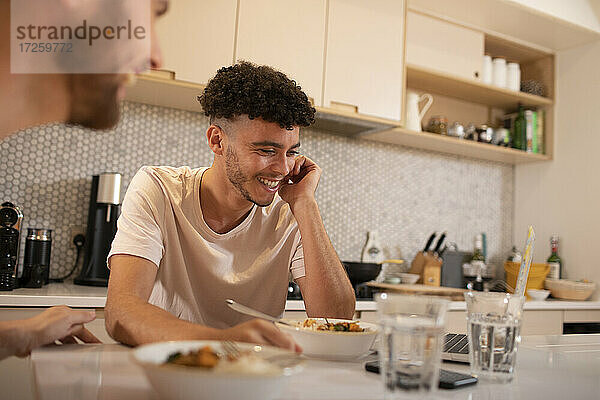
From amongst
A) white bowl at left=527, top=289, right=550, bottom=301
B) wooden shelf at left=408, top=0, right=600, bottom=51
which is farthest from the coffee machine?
white bowl at left=527, top=289, right=550, bottom=301

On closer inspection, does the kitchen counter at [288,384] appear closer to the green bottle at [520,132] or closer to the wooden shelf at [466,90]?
the wooden shelf at [466,90]

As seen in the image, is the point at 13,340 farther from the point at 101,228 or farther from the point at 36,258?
the point at 101,228

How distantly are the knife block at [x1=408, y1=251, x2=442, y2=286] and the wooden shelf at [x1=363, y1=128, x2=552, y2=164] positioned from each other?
0.60 metres

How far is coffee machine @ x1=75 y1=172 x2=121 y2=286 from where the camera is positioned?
2143 millimetres

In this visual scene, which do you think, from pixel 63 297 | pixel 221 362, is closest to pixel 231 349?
pixel 221 362

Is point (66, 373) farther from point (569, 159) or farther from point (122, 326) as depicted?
point (569, 159)

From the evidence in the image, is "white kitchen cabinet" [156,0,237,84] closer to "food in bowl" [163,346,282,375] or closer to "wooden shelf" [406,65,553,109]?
"wooden shelf" [406,65,553,109]

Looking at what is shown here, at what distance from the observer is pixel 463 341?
3.73ft

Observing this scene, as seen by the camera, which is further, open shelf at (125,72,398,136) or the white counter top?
open shelf at (125,72,398,136)

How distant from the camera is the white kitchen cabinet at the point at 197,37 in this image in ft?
7.07

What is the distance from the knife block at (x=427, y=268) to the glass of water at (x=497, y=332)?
6.86 feet

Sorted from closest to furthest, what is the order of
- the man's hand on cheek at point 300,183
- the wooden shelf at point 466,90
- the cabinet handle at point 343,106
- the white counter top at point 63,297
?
1. the man's hand on cheek at point 300,183
2. the white counter top at point 63,297
3. the cabinet handle at point 343,106
4. the wooden shelf at point 466,90

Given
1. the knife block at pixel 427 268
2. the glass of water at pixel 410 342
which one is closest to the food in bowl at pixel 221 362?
the glass of water at pixel 410 342

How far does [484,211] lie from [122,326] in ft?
9.08
